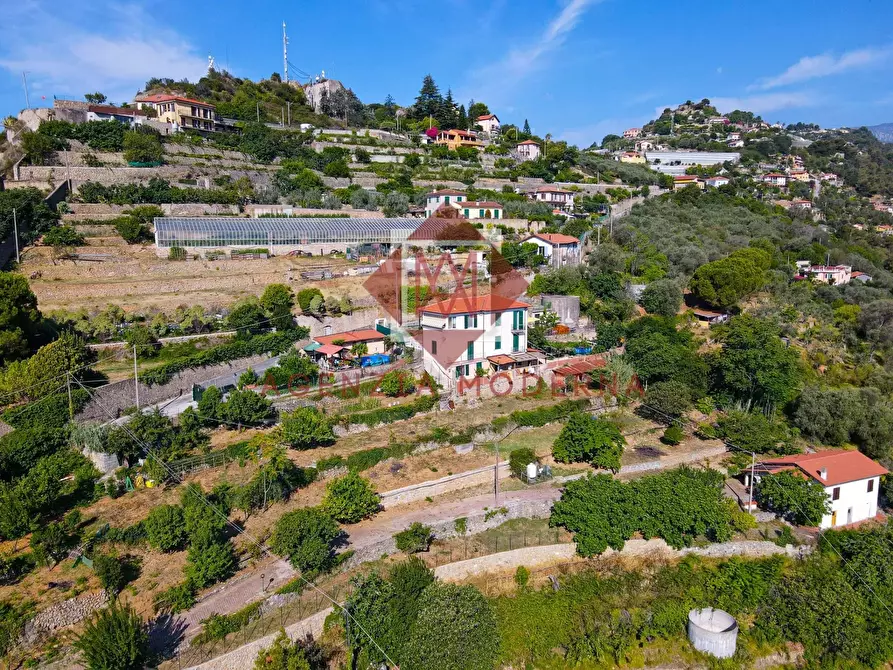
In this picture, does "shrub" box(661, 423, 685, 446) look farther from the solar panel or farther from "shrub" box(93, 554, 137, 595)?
the solar panel

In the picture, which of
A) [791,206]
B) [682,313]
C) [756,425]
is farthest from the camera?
[791,206]

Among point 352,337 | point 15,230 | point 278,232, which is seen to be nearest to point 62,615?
point 352,337

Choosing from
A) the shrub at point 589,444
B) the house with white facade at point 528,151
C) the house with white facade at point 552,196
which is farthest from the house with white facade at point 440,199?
the shrub at point 589,444

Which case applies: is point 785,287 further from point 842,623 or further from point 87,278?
point 87,278

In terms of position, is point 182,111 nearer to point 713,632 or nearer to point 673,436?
point 673,436

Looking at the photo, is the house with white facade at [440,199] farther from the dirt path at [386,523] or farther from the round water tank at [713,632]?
the round water tank at [713,632]

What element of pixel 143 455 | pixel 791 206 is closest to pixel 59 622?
pixel 143 455
